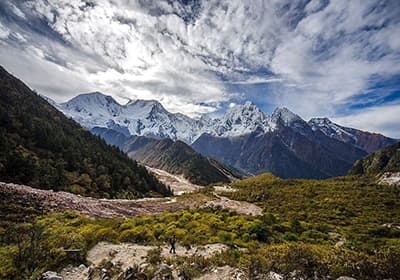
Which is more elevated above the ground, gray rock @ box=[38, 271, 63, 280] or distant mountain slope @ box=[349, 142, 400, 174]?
distant mountain slope @ box=[349, 142, 400, 174]

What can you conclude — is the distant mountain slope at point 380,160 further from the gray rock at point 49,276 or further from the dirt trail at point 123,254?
the gray rock at point 49,276

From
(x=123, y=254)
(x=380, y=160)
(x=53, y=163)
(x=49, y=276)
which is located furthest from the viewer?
(x=380, y=160)

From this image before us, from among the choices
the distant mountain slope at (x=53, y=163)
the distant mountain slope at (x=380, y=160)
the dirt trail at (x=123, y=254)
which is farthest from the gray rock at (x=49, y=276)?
the distant mountain slope at (x=380, y=160)

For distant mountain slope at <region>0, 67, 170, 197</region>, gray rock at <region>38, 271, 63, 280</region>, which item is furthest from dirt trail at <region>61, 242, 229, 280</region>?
distant mountain slope at <region>0, 67, 170, 197</region>

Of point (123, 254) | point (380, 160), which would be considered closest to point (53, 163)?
point (123, 254)

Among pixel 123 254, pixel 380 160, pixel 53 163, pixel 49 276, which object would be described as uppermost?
pixel 380 160

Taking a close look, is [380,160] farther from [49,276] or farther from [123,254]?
[49,276]

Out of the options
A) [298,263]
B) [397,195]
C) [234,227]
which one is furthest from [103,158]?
[397,195]

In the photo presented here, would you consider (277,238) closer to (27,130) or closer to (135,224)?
(135,224)

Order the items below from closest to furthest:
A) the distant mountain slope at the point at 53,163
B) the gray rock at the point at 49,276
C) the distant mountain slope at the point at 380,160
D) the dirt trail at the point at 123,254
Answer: the gray rock at the point at 49,276
the dirt trail at the point at 123,254
the distant mountain slope at the point at 53,163
the distant mountain slope at the point at 380,160

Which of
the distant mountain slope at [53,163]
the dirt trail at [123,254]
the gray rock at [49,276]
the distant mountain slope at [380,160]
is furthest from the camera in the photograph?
the distant mountain slope at [380,160]

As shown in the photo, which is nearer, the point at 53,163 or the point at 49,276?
the point at 49,276

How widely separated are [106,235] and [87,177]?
44.8 m

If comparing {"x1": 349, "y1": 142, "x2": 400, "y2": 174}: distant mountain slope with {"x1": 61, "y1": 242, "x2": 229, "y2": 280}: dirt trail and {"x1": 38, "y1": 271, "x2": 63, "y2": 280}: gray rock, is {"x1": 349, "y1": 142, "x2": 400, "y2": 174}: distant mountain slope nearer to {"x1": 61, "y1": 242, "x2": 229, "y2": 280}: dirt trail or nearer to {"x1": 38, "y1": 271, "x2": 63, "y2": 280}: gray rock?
{"x1": 61, "y1": 242, "x2": 229, "y2": 280}: dirt trail
